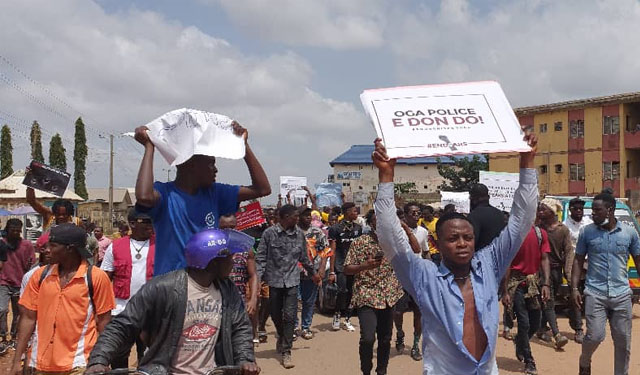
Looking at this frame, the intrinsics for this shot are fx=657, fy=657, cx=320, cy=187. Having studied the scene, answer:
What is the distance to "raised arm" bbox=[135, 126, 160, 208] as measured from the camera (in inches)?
139

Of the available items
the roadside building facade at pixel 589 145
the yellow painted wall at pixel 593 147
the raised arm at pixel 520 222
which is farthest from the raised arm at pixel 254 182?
the yellow painted wall at pixel 593 147

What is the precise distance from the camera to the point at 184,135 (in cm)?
362

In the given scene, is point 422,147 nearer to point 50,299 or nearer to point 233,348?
point 233,348

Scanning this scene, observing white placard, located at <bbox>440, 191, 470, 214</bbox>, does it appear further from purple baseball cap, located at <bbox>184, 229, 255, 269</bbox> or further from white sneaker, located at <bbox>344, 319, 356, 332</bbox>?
purple baseball cap, located at <bbox>184, 229, 255, 269</bbox>

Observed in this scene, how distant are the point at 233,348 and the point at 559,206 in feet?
29.9

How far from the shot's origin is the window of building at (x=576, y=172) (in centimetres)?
4553

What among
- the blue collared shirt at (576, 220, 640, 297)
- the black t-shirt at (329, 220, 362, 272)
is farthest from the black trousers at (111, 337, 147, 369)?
the black t-shirt at (329, 220, 362, 272)

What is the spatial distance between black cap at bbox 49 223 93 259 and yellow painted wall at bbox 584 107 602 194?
44446 mm

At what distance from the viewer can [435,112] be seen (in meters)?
3.41

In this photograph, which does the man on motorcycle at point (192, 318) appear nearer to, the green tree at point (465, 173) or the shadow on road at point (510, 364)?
the shadow on road at point (510, 364)

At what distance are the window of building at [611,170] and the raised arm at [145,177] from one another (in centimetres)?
4451

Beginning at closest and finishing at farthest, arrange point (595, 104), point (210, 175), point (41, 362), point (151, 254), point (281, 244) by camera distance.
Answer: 1. point (210, 175)
2. point (41, 362)
3. point (151, 254)
4. point (281, 244)
5. point (595, 104)

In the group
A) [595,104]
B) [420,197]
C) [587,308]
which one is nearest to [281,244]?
[587,308]

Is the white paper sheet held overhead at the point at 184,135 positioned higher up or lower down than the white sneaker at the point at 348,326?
higher up
